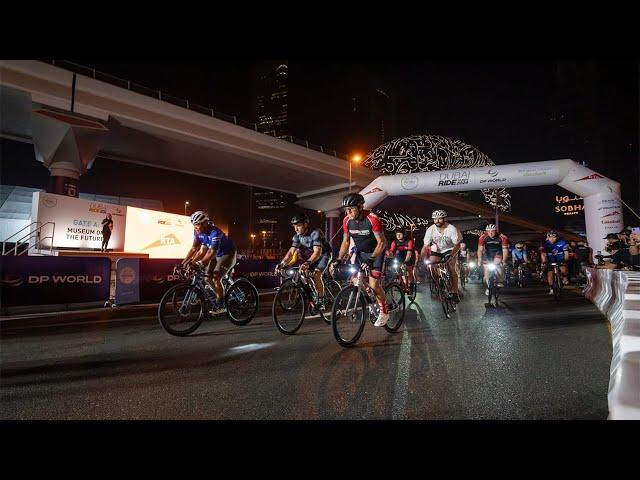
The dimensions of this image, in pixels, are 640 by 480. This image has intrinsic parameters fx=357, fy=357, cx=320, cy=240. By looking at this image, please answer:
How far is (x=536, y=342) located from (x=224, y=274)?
17.9ft

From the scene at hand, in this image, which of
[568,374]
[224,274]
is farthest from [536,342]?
[224,274]

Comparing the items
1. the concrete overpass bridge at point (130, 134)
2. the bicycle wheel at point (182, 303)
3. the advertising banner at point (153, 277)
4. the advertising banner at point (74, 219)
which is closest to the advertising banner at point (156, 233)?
the advertising banner at point (74, 219)

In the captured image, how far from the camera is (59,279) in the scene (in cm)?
905

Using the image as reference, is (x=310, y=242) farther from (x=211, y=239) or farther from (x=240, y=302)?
(x=211, y=239)

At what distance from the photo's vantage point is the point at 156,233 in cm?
1833

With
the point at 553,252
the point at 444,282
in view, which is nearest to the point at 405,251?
the point at 553,252

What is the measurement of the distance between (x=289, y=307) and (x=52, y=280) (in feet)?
22.0

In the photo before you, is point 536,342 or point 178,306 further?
point 178,306

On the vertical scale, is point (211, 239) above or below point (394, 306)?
above

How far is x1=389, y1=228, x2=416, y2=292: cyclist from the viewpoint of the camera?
11365 mm

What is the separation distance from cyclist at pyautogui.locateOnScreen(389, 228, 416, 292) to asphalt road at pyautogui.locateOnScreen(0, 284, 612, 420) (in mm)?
4737

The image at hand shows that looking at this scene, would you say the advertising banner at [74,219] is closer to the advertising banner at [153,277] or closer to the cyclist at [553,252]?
the advertising banner at [153,277]
